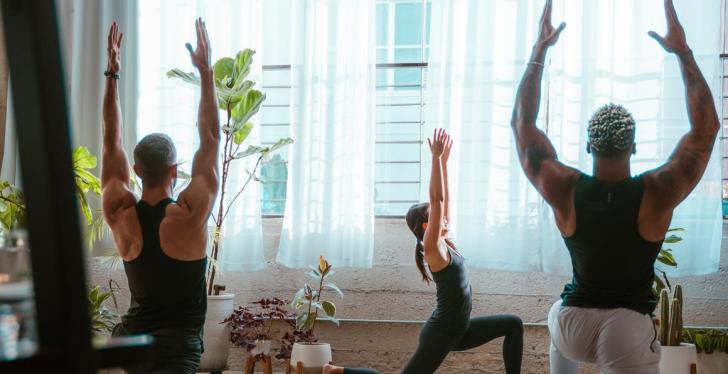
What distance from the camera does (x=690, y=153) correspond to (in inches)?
97.2

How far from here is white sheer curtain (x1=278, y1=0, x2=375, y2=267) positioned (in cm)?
507

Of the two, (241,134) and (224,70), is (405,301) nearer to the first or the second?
(241,134)

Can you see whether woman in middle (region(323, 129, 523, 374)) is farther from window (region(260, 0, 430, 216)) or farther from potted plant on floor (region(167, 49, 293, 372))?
window (region(260, 0, 430, 216))

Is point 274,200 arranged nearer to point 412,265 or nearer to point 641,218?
point 412,265

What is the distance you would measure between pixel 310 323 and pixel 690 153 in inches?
105

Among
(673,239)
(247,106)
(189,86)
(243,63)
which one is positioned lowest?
(673,239)

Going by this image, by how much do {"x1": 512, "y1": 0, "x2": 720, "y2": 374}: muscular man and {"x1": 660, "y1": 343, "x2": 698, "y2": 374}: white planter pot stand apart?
1836 millimetres

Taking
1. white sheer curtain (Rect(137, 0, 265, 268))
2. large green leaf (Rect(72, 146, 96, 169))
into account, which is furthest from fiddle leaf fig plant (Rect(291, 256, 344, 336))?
large green leaf (Rect(72, 146, 96, 169))

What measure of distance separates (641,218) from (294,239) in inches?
114

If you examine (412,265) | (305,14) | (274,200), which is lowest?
(412,265)

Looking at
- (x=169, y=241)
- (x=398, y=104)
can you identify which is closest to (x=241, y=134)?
(x=398, y=104)

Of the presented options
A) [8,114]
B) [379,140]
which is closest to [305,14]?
[379,140]

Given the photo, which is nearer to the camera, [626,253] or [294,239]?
[626,253]

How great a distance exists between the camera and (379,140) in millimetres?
5316
